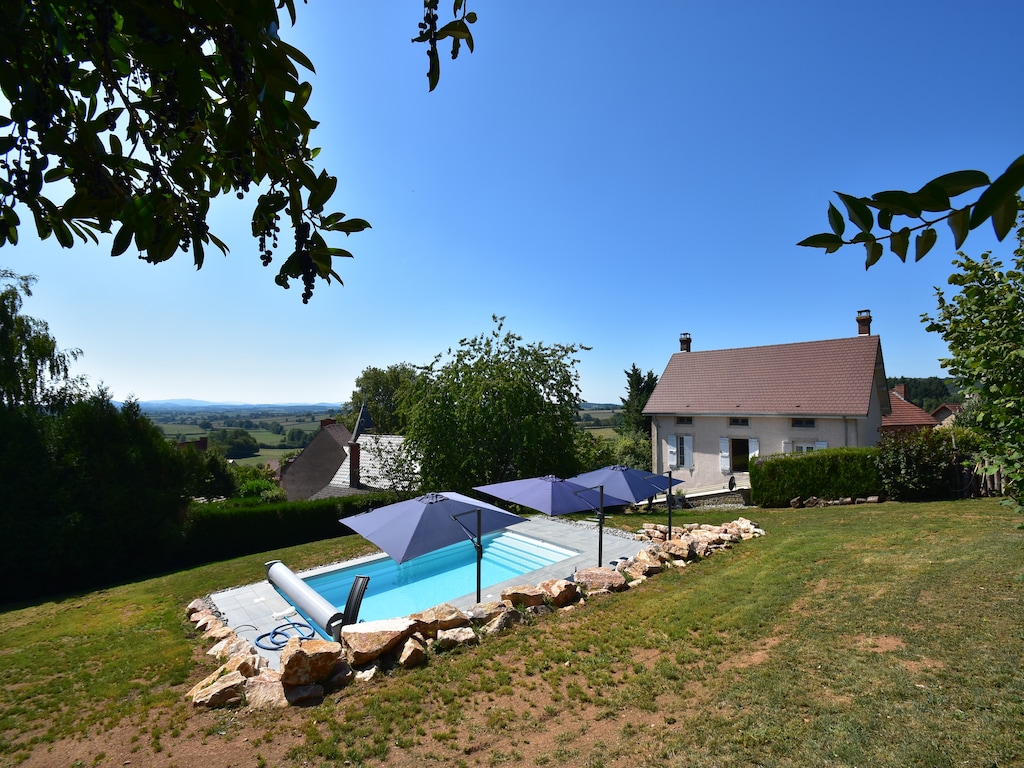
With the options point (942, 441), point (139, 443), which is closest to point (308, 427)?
point (139, 443)

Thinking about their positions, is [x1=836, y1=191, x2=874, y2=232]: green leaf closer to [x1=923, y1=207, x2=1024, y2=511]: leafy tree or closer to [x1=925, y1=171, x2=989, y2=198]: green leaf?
[x1=925, y1=171, x2=989, y2=198]: green leaf

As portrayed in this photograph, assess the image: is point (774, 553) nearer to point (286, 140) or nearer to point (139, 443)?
point (286, 140)

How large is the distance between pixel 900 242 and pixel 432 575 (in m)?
13.1

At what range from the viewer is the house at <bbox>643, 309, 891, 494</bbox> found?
21.8 m

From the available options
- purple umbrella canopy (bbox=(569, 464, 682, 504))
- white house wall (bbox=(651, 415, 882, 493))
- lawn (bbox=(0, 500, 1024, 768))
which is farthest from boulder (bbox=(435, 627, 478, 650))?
white house wall (bbox=(651, 415, 882, 493))

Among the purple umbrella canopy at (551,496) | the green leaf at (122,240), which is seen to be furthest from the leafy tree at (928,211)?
the purple umbrella canopy at (551,496)

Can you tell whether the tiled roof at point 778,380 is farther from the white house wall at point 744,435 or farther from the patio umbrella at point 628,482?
the patio umbrella at point 628,482

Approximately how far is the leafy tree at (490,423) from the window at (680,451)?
343 inches

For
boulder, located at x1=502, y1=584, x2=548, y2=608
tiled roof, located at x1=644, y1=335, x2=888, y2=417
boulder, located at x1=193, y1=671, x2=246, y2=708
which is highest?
A: tiled roof, located at x1=644, y1=335, x2=888, y2=417

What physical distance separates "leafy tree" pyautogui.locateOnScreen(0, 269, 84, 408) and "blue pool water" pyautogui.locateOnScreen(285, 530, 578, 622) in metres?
12.4

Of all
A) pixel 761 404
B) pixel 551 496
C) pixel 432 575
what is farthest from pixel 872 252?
pixel 761 404

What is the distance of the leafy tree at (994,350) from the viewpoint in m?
3.80

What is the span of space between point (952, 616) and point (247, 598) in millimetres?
11883

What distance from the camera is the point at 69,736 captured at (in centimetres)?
517
